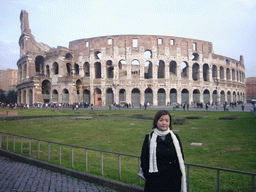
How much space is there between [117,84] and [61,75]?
12187 millimetres

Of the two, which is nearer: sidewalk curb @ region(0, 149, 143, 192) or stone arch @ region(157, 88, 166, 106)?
sidewalk curb @ region(0, 149, 143, 192)

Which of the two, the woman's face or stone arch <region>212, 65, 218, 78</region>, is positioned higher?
stone arch <region>212, 65, 218, 78</region>

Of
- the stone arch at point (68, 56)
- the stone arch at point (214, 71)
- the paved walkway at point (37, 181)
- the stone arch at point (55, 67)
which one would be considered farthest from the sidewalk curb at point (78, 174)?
the stone arch at point (214, 71)

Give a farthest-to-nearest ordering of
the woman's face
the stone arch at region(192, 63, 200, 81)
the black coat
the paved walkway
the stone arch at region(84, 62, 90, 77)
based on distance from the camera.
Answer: the stone arch at region(84, 62, 90, 77)
the stone arch at region(192, 63, 200, 81)
the paved walkway
the woman's face
the black coat

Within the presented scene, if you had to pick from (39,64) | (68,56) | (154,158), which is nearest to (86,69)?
(68,56)

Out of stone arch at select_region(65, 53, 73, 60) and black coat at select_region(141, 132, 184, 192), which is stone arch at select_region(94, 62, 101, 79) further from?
black coat at select_region(141, 132, 184, 192)

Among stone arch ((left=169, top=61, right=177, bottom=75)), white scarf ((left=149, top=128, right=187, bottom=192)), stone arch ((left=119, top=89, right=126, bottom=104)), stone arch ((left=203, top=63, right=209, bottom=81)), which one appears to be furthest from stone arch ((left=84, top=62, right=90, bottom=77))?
white scarf ((left=149, top=128, right=187, bottom=192))

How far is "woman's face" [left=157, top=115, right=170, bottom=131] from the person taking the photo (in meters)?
2.63

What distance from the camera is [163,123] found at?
8.64ft

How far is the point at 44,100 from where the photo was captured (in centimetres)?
4162

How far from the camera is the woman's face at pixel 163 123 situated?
2.63 metres

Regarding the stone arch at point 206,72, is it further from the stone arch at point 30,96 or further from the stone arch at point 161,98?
the stone arch at point 30,96

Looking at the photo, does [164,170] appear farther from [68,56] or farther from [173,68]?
[68,56]

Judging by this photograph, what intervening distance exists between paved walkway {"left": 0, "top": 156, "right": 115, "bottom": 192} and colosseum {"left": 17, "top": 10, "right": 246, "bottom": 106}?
113 feet
